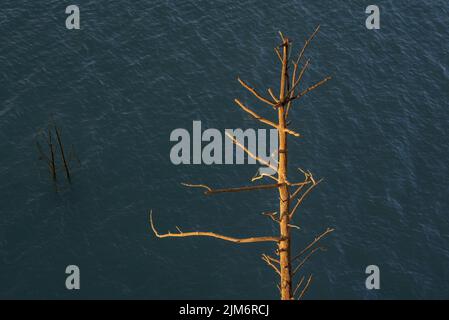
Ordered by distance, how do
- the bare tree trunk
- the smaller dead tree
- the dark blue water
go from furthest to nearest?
1. the smaller dead tree
2. the dark blue water
3. the bare tree trunk

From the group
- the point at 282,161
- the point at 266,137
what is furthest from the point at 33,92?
the point at 282,161

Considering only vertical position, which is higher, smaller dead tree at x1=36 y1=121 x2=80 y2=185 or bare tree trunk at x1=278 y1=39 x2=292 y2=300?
smaller dead tree at x1=36 y1=121 x2=80 y2=185

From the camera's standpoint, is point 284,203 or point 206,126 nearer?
point 284,203

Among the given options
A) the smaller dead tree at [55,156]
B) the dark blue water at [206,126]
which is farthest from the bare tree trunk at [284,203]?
the smaller dead tree at [55,156]

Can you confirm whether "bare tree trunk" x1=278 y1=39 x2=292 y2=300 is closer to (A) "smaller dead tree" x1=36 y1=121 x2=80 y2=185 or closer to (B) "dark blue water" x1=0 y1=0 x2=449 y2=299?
(B) "dark blue water" x1=0 y1=0 x2=449 y2=299

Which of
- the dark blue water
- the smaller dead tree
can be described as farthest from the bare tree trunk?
the smaller dead tree

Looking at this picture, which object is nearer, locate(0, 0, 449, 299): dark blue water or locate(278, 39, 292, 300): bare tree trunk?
locate(278, 39, 292, 300): bare tree trunk

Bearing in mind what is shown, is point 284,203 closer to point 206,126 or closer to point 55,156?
point 55,156

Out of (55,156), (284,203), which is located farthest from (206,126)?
(284,203)

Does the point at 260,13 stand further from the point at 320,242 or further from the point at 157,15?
the point at 320,242
